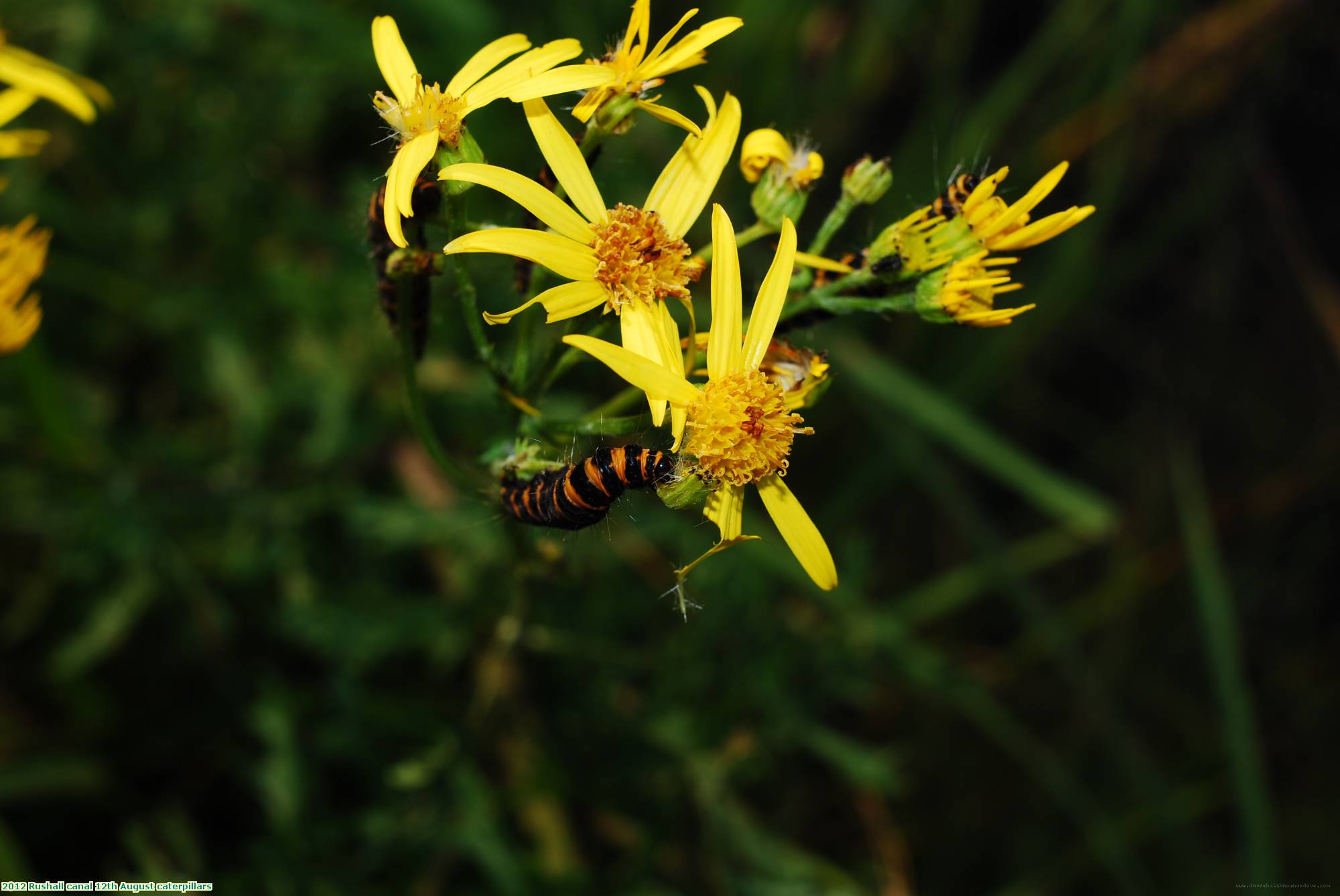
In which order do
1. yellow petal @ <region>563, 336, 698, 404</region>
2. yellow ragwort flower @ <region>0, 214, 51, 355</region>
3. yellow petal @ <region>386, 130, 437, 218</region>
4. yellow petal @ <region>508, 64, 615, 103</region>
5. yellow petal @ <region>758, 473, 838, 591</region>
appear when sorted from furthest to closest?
yellow ragwort flower @ <region>0, 214, 51, 355</region>, yellow petal @ <region>758, 473, 838, 591</region>, yellow petal @ <region>508, 64, 615, 103</region>, yellow petal @ <region>386, 130, 437, 218</region>, yellow petal @ <region>563, 336, 698, 404</region>

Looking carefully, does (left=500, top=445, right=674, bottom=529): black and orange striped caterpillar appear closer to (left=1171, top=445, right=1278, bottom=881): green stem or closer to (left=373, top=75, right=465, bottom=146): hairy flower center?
(left=373, top=75, right=465, bottom=146): hairy flower center

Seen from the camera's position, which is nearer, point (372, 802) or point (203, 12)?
point (372, 802)

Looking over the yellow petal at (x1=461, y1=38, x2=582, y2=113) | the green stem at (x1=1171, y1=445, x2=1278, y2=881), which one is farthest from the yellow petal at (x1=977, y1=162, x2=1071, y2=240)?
the green stem at (x1=1171, y1=445, x2=1278, y2=881)

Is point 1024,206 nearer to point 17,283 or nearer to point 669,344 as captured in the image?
point 669,344

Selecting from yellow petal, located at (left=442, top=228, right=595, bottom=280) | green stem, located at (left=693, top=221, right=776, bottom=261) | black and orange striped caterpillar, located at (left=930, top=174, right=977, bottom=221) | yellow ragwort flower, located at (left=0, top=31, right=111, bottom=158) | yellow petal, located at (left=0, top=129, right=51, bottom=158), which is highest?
yellow ragwort flower, located at (left=0, top=31, right=111, bottom=158)

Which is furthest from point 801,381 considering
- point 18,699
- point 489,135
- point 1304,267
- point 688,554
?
point 18,699

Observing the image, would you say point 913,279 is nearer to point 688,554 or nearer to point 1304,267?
point 688,554
